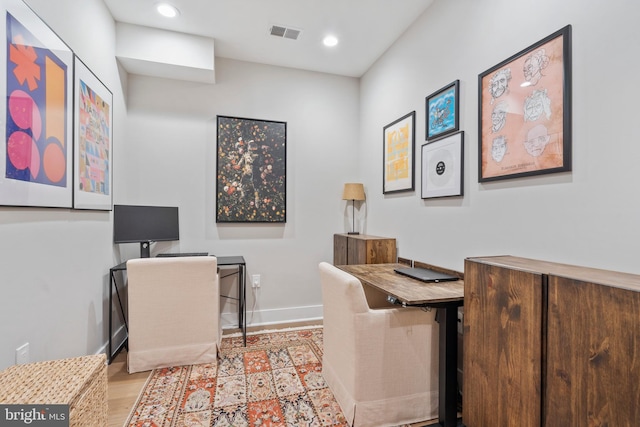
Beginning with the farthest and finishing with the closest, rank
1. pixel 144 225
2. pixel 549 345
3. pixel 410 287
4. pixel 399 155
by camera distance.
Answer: pixel 399 155 → pixel 144 225 → pixel 410 287 → pixel 549 345

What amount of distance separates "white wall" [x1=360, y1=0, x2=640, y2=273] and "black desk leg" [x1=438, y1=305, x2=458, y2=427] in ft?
1.67

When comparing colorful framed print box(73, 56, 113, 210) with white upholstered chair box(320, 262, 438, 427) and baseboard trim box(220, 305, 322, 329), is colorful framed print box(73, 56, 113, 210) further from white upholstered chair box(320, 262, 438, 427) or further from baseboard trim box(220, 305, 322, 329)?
white upholstered chair box(320, 262, 438, 427)

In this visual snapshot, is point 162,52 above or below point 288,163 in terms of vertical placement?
above

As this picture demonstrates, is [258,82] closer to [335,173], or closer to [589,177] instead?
[335,173]

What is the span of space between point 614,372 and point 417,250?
1.59 meters

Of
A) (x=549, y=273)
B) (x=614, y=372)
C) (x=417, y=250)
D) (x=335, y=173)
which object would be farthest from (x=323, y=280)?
(x=335, y=173)

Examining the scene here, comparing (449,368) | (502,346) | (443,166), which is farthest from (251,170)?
(502,346)

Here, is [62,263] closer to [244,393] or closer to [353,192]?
[244,393]

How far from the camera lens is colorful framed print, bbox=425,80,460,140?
212 cm

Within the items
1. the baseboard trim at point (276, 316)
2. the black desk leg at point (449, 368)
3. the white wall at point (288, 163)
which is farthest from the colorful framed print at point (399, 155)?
the baseboard trim at point (276, 316)

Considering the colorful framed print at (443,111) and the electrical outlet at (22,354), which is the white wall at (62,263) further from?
the colorful framed print at (443,111)

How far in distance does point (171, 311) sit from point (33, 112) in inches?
59.3

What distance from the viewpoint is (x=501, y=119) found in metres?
1.77

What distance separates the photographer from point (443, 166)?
2.23m
